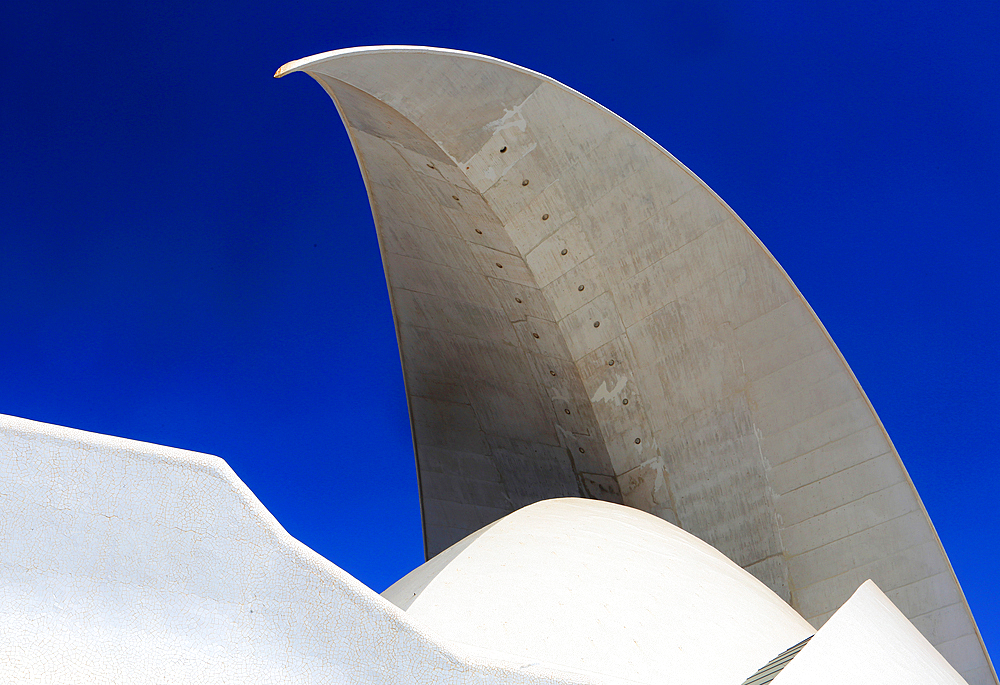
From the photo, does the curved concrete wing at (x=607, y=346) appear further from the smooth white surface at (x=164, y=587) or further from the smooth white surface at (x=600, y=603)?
the smooth white surface at (x=164, y=587)

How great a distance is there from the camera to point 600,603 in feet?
14.7

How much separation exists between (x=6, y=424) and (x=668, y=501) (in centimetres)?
821

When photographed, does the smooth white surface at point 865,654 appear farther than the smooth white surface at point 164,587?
Yes

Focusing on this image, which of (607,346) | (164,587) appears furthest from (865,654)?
(607,346)

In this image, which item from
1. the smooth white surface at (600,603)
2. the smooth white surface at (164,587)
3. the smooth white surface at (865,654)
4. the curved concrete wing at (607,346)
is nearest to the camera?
the smooth white surface at (164,587)

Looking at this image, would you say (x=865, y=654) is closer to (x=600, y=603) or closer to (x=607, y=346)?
(x=600, y=603)

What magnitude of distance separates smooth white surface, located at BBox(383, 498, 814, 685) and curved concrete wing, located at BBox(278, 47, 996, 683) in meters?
2.84

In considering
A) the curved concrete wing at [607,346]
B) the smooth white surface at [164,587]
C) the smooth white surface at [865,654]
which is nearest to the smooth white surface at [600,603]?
the smooth white surface at [865,654]

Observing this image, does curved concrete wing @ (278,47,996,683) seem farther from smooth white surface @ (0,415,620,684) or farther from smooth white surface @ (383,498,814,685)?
smooth white surface @ (0,415,620,684)

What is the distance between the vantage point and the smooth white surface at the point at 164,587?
2.08m

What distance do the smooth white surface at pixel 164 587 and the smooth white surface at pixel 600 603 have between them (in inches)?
72.2

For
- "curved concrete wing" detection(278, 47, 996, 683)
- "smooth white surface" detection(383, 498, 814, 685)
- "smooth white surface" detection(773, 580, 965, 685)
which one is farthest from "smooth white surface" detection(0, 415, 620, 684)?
"curved concrete wing" detection(278, 47, 996, 683)

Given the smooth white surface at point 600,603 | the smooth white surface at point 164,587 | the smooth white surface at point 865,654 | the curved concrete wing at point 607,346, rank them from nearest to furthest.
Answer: the smooth white surface at point 164,587 → the smooth white surface at point 865,654 → the smooth white surface at point 600,603 → the curved concrete wing at point 607,346

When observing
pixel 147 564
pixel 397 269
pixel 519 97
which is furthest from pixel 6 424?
pixel 397 269
